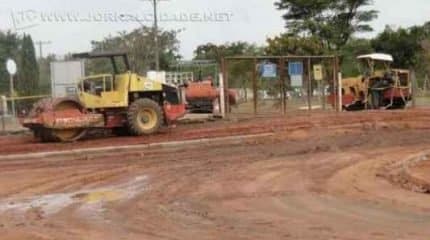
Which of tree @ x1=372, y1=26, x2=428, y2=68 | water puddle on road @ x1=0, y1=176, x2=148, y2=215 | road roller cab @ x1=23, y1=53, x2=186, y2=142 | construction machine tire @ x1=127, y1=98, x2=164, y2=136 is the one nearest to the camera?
water puddle on road @ x1=0, y1=176, x2=148, y2=215

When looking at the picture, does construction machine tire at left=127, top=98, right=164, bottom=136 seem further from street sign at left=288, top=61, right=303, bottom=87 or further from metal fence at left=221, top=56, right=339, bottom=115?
street sign at left=288, top=61, right=303, bottom=87

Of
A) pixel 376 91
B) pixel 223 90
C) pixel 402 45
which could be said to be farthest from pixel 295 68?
pixel 402 45

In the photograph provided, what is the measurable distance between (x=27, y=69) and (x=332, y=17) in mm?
28773

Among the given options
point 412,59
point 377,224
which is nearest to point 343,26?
point 412,59

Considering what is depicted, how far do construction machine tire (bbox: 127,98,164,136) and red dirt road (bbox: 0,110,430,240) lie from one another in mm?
710

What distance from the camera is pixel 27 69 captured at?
250ft

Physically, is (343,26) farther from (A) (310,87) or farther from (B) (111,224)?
(B) (111,224)

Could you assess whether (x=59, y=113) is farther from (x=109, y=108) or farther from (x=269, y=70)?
(x=269, y=70)

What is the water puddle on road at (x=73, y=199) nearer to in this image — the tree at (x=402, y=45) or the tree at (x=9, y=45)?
the tree at (x=402, y=45)

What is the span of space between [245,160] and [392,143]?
494cm

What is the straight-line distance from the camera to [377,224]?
10.2 meters

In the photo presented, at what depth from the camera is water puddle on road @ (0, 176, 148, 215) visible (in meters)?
12.6

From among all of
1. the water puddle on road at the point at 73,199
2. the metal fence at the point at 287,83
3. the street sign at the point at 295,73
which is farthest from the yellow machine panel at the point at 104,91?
the street sign at the point at 295,73

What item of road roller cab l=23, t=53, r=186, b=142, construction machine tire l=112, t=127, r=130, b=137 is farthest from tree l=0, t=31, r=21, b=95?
road roller cab l=23, t=53, r=186, b=142
